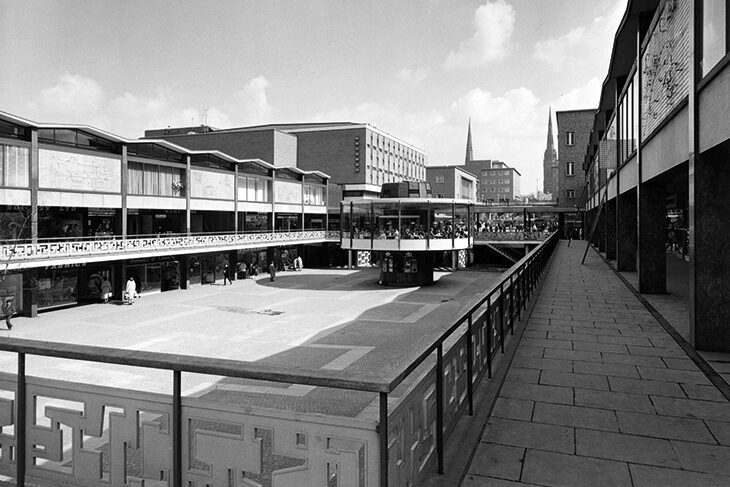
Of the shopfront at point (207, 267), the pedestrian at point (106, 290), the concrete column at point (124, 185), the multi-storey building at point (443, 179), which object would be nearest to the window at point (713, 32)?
the pedestrian at point (106, 290)

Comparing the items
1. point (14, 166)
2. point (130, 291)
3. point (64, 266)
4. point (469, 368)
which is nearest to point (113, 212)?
point (64, 266)

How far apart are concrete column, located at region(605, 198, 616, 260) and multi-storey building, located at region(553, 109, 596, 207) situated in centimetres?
4420

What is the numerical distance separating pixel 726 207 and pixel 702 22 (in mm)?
3030

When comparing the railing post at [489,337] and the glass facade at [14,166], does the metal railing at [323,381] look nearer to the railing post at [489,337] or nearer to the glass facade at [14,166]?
the railing post at [489,337]

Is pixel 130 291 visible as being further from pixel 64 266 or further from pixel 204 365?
pixel 204 365

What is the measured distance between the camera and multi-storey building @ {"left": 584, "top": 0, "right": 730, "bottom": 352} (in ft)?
26.3

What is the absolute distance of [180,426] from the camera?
3.19 meters

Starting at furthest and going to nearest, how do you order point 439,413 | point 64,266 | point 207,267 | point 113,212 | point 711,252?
1. point 207,267
2. point 113,212
3. point 64,266
4. point 711,252
5. point 439,413

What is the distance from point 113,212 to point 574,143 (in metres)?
59.8

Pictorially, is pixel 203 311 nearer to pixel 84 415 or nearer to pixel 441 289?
pixel 441 289

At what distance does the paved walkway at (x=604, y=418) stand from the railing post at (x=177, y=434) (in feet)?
6.73

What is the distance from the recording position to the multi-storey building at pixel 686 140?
26.3 feet

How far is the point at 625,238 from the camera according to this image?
70.7 feet

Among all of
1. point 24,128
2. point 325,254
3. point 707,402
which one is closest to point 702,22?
point 707,402
